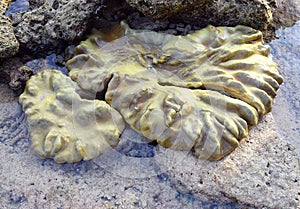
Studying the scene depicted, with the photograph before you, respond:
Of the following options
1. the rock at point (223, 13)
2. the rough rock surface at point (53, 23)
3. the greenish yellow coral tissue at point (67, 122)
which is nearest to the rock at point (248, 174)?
the greenish yellow coral tissue at point (67, 122)

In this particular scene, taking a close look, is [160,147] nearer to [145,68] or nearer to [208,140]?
[208,140]

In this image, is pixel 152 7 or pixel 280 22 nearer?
pixel 152 7

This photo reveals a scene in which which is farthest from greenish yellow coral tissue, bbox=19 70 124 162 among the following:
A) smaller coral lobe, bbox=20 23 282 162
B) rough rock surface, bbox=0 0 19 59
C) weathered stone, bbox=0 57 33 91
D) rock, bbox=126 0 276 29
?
rock, bbox=126 0 276 29

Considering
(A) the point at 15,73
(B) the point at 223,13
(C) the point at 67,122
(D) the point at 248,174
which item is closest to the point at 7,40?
(A) the point at 15,73

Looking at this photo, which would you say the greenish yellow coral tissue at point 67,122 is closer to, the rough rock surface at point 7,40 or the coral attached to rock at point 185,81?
the coral attached to rock at point 185,81

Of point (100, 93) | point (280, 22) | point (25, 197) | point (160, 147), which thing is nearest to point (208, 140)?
point (160, 147)
